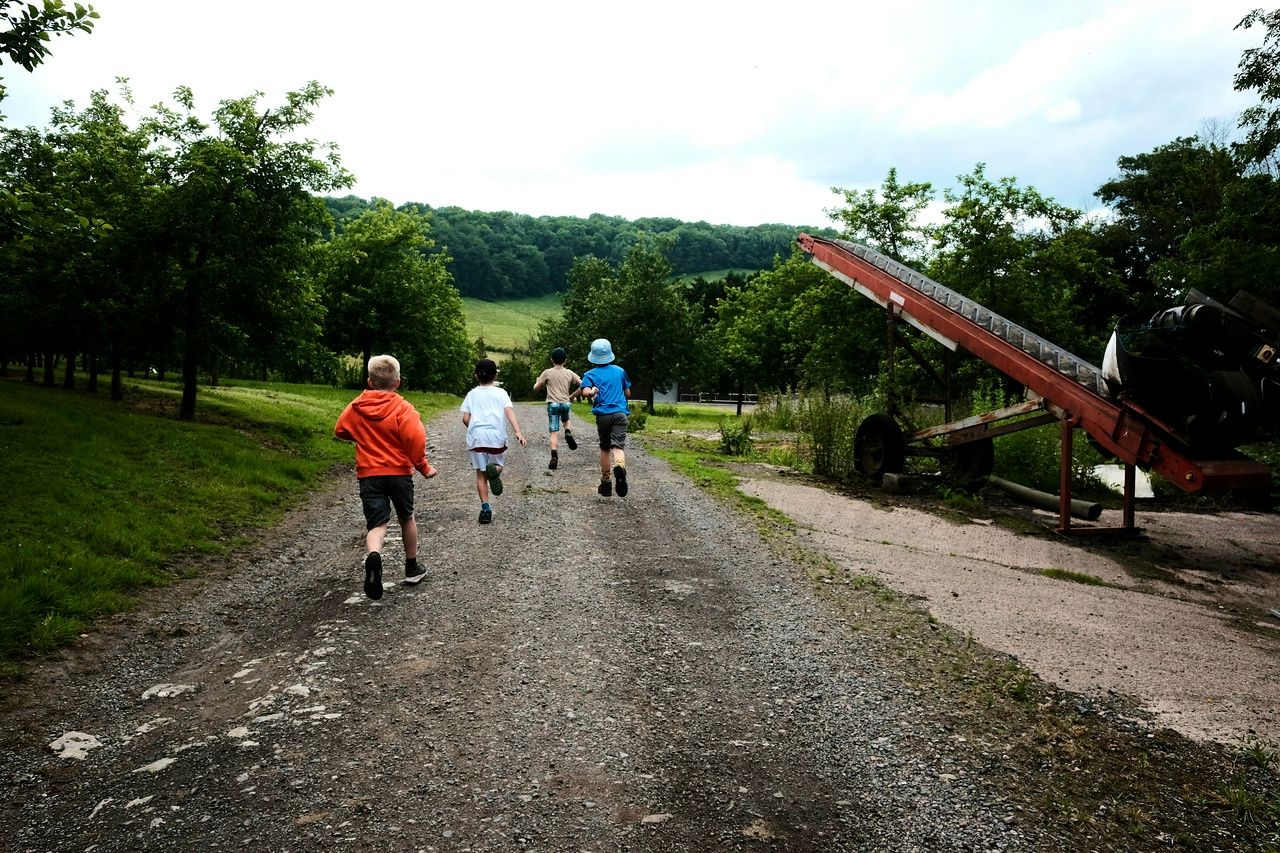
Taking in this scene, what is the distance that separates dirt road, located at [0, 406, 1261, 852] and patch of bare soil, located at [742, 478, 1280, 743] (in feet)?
2.22

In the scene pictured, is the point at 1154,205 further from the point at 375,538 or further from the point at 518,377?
the point at 518,377

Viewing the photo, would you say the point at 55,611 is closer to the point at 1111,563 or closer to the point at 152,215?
the point at 1111,563

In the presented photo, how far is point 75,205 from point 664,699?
1482 centimetres

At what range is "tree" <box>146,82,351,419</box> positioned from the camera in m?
15.7

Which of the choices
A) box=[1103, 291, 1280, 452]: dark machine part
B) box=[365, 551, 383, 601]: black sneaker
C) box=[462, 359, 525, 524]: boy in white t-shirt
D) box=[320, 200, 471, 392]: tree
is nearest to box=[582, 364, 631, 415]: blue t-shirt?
box=[462, 359, 525, 524]: boy in white t-shirt

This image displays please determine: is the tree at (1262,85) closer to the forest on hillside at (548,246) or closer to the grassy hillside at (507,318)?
the grassy hillside at (507,318)

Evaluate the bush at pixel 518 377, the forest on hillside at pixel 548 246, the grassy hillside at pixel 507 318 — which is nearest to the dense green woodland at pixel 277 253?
the bush at pixel 518 377

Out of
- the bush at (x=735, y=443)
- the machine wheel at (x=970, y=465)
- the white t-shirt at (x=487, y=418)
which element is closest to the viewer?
the white t-shirt at (x=487, y=418)

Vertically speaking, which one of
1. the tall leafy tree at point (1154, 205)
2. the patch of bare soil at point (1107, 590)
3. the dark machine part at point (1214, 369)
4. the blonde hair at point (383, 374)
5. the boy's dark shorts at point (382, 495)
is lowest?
the patch of bare soil at point (1107, 590)

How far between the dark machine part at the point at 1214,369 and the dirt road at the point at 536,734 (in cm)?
602

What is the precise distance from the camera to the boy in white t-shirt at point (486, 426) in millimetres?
9312

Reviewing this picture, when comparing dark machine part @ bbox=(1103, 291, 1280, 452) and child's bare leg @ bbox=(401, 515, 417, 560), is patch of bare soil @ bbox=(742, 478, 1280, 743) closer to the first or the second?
dark machine part @ bbox=(1103, 291, 1280, 452)

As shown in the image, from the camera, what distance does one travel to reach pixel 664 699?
4.65m

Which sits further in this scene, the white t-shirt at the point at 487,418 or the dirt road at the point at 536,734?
the white t-shirt at the point at 487,418
